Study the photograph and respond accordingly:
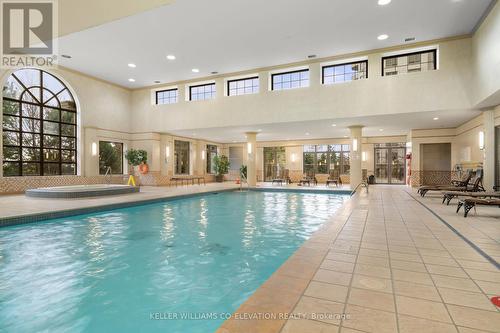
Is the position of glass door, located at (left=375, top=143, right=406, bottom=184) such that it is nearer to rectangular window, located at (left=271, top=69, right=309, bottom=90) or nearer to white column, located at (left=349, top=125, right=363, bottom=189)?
white column, located at (left=349, top=125, right=363, bottom=189)

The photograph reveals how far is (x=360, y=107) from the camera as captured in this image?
32.1ft

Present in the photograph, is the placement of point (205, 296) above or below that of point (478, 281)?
below

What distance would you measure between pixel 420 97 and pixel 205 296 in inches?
372

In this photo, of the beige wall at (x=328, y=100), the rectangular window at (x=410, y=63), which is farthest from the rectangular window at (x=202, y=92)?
the rectangular window at (x=410, y=63)

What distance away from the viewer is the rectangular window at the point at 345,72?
1004 cm

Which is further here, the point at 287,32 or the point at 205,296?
the point at 287,32

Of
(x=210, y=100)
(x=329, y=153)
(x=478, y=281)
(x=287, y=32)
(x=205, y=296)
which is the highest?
(x=287, y=32)

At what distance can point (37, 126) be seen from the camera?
10562mm

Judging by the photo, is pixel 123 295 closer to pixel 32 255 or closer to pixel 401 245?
pixel 32 255

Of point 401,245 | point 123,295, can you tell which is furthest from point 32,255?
point 401,245

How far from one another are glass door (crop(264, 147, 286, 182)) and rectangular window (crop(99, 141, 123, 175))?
30.9 feet

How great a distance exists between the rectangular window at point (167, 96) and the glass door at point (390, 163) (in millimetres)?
11884

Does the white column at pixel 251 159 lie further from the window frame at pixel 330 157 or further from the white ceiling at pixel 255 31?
the window frame at pixel 330 157

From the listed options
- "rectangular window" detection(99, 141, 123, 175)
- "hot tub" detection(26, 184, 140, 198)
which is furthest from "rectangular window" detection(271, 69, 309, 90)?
"rectangular window" detection(99, 141, 123, 175)
